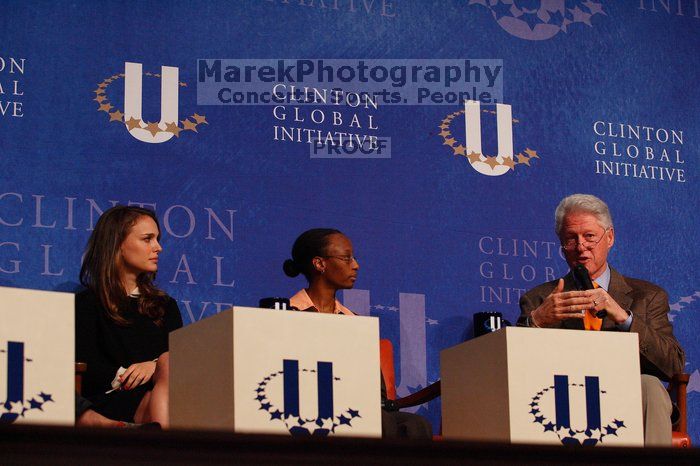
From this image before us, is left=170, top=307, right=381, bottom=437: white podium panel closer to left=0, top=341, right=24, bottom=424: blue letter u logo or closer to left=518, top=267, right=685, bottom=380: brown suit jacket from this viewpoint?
left=0, top=341, right=24, bottom=424: blue letter u logo

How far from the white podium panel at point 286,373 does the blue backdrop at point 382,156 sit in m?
1.92

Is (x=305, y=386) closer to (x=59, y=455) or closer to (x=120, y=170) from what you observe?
(x=59, y=455)

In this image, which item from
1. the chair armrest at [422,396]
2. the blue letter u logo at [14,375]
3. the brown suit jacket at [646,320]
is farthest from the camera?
the chair armrest at [422,396]

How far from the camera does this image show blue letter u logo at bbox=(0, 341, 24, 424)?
91.8 inches

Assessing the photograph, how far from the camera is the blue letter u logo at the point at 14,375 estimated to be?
7.65 feet

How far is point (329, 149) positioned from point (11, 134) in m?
1.24

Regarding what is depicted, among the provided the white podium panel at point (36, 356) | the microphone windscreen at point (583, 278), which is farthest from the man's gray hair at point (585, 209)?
the white podium panel at point (36, 356)

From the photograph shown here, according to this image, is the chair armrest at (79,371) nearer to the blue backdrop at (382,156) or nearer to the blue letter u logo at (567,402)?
the blue backdrop at (382,156)

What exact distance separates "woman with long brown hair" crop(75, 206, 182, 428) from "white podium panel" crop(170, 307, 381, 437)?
95 centimetres

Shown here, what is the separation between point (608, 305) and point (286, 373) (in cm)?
168

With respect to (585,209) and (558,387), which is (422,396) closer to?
(585,209)

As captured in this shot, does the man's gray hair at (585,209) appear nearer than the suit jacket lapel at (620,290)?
No

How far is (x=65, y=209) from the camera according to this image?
4.48 metres

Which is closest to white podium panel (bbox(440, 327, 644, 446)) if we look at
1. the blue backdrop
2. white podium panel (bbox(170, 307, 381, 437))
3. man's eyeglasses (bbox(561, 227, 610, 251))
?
white podium panel (bbox(170, 307, 381, 437))
